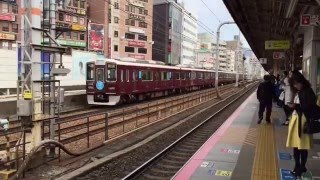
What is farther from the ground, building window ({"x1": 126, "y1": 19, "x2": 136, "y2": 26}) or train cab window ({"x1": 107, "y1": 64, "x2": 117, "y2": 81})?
building window ({"x1": 126, "y1": 19, "x2": 136, "y2": 26})

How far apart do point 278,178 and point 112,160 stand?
3.91 m

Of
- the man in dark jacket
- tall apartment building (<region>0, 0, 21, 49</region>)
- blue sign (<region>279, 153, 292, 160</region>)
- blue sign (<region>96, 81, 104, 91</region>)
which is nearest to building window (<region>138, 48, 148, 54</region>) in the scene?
tall apartment building (<region>0, 0, 21, 49</region>)

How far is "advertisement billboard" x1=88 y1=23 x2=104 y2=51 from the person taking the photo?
78.5 metres

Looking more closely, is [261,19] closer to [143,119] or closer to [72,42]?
[143,119]

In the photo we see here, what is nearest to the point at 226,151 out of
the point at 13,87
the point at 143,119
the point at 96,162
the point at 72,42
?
the point at 96,162

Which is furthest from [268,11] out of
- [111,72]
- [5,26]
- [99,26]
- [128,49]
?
[128,49]

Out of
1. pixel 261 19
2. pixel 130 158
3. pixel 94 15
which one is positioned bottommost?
pixel 130 158

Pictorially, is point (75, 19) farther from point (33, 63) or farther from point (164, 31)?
point (33, 63)

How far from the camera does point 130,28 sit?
98.8 m

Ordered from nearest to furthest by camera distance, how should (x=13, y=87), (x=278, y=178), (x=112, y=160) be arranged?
(x=278, y=178) < (x=112, y=160) < (x=13, y=87)

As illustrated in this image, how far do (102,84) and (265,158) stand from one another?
16678 millimetres

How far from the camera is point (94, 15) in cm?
9400

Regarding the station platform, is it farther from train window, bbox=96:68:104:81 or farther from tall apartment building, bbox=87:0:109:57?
tall apartment building, bbox=87:0:109:57

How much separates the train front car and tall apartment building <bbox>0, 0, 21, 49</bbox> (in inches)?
2047
